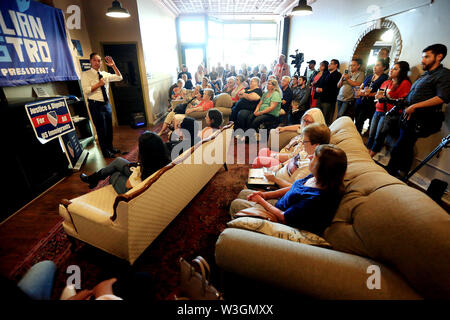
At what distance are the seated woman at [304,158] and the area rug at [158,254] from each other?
0.70m

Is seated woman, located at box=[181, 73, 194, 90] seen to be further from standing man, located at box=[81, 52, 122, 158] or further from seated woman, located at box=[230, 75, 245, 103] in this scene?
standing man, located at box=[81, 52, 122, 158]

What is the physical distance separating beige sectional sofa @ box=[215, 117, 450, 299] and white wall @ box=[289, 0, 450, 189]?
2.21 metres

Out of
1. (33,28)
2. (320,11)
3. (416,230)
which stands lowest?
(416,230)

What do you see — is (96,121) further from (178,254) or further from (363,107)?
(363,107)

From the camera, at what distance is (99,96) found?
3410mm

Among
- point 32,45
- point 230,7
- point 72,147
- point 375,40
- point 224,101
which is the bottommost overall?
point 72,147

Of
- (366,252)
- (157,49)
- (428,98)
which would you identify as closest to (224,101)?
(428,98)

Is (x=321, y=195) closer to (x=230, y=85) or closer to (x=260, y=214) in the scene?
(x=260, y=214)

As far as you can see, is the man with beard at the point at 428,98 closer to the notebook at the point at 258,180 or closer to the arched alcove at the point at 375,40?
the arched alcove at the point at 375,40

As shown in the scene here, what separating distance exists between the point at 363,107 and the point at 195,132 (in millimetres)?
2815

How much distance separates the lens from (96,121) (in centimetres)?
348

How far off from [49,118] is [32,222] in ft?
4.24

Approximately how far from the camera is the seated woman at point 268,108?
3.84m

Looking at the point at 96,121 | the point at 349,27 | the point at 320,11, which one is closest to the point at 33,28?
the point at 96,121
